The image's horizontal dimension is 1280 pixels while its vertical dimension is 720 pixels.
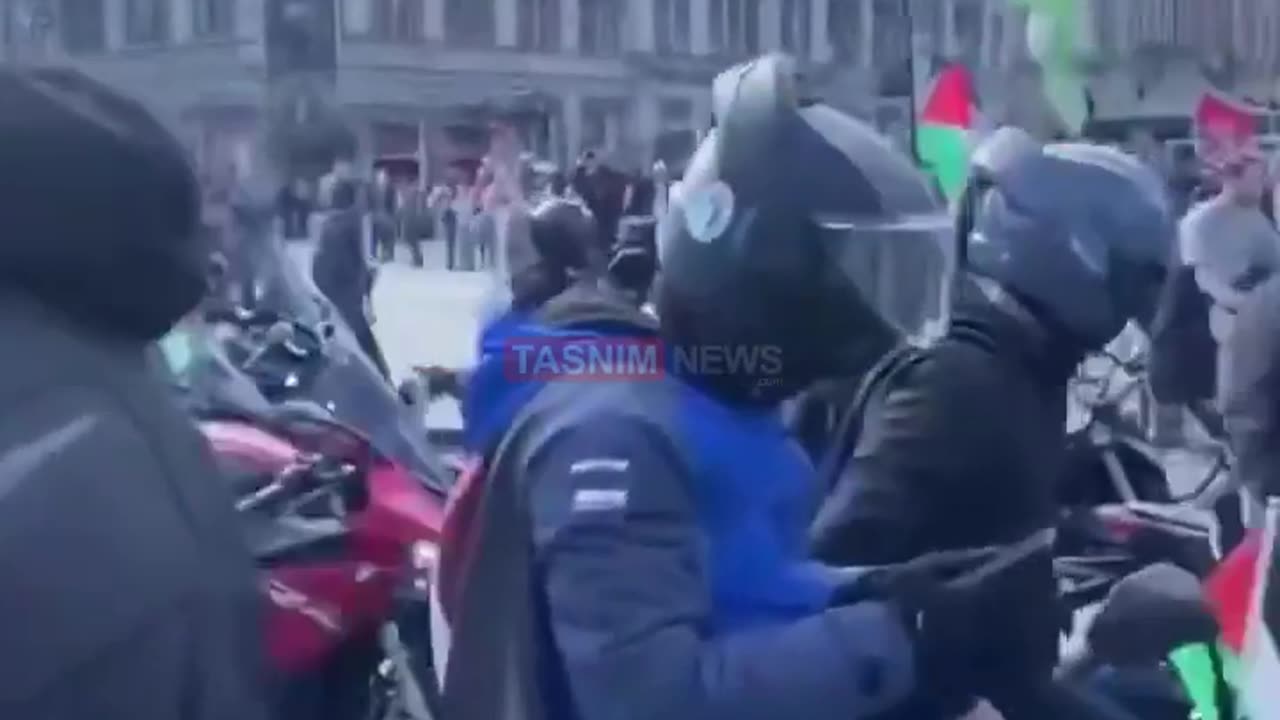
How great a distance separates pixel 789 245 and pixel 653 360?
16 centimetres

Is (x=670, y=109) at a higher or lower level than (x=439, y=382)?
lower

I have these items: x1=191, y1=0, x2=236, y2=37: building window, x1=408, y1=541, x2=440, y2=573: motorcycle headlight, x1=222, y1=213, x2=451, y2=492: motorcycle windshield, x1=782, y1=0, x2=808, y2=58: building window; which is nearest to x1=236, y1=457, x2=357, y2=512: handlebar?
x1=408, y1=541, x2=440, y2=573: motorcycle headlight

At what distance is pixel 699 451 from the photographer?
2062 millimetres

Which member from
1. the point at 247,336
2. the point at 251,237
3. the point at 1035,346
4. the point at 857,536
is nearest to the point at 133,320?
the point at 857,536

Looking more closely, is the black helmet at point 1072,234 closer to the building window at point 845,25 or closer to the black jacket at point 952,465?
the black jacket at point 952,465

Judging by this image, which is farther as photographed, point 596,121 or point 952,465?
point 596,121

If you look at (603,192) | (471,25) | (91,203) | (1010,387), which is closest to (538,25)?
(471,25)

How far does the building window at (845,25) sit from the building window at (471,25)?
561 cm

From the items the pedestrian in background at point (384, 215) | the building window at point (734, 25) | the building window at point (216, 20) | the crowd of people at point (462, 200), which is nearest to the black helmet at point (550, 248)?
the crowd of people at point (462, 200)

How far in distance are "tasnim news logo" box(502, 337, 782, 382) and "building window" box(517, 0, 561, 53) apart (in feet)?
85.5

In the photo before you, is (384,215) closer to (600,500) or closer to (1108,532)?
(1108,532)

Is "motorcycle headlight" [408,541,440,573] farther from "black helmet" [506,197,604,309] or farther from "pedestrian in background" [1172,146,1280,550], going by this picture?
"pedestrian in background" [1172,146,1280,550]

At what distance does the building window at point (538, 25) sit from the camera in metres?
28.2

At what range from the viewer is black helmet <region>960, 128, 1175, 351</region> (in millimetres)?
2820
